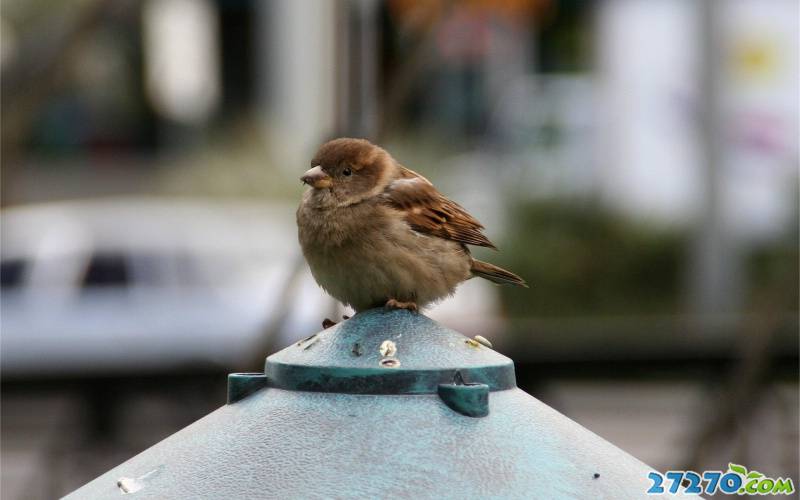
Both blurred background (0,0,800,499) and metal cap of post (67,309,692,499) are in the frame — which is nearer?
metal cap of post (67,309,692,499)

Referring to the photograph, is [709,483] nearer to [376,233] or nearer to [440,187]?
[376,233]

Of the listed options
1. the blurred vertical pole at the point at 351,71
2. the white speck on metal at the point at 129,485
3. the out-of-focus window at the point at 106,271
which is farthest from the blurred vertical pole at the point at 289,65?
the white speck on metal at the point at 129,485

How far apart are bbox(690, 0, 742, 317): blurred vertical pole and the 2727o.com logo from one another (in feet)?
40.4

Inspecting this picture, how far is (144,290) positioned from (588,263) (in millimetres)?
5963

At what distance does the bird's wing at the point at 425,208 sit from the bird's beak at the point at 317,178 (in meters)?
0.17

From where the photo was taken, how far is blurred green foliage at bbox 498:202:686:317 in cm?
1578

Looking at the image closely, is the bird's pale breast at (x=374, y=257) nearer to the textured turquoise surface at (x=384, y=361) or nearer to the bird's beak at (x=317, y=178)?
the bird's beak at (x=317, y=178)

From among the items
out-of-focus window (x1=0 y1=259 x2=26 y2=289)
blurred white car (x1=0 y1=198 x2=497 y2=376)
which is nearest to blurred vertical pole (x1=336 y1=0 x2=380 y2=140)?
blurred white car (x1=0 y1=198 x2=497 y2=376)

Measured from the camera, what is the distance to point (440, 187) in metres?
16.0

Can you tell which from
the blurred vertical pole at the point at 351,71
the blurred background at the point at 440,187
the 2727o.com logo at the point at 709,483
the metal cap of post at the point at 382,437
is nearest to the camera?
the metal cap of post at the point at 382,437

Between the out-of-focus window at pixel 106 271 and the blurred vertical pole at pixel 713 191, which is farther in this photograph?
the blurred vertical pole at pixel 713 191

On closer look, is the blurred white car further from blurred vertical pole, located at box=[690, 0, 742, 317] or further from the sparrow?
the sparrow

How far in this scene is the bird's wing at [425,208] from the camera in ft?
13.5

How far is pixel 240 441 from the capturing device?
7.65 feet
